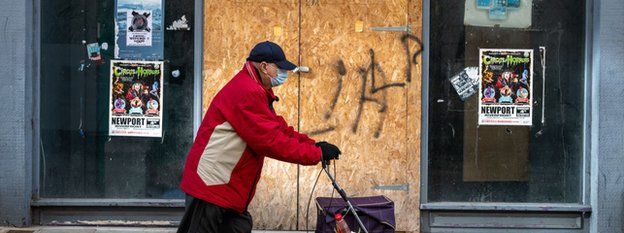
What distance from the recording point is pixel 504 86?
8984mm

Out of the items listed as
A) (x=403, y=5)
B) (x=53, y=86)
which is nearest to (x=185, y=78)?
(x=53, y=86)

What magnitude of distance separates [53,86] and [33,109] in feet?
0.94

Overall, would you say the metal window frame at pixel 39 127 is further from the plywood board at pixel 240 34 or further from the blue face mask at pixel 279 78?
the blue face mask at pixel 279 78

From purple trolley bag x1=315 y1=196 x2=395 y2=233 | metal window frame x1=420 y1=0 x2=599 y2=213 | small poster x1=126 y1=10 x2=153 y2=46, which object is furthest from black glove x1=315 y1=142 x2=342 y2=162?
small poster x1=126 y1=10 x2=153 y2=46

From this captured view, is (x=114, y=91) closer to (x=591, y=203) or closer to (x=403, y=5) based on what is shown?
(x=403, y=5)

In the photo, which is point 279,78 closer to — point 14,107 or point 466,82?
point 466,82

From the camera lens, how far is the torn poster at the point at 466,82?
8953 mm

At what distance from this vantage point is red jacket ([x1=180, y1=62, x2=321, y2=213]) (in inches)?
229

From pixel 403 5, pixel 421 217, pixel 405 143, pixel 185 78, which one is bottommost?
pixel 421 217

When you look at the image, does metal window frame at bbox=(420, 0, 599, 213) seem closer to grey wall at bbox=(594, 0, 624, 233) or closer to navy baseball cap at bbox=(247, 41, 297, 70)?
grey wall at bbox=(594, 0, 624, 233)

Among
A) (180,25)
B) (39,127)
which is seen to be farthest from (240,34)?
(39,127)

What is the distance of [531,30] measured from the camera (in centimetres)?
898

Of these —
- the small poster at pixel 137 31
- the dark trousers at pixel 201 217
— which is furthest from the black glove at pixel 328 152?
the small poster at pixel 137 31

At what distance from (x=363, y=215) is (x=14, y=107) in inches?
161
